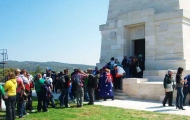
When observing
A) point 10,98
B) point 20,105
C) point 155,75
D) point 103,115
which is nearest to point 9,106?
point 10,98

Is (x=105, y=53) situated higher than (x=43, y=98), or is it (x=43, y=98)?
(x=105, y=53)

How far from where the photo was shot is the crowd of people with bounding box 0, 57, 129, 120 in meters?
7.25

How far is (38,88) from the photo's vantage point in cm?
904

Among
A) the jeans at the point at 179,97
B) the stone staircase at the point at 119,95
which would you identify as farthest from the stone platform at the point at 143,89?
the jeans at the point at 179,97

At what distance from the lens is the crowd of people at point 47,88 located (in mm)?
7253

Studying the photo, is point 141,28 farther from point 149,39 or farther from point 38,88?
point 38,88

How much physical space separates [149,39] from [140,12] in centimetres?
208

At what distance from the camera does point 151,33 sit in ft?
51.6

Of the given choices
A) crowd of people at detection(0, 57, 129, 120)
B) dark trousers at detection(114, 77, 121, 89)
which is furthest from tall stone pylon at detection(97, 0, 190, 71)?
dark trousers at detection(114, 77, 121, 89)

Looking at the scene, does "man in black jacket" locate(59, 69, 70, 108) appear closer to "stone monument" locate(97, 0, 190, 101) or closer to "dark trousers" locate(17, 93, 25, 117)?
"dark trousers" locate(17, 93, 25, 117)

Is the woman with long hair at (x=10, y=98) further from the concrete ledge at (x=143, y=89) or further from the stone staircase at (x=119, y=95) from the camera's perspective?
the concrete ledge at (x=143, y=89)

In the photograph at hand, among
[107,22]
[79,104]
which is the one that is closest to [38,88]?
[79,104]

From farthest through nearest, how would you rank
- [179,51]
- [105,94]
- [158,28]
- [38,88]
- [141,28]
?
1. [141,28]
2. [158,28]
3. [179,51]
4. [105,94]
5. [38,88]

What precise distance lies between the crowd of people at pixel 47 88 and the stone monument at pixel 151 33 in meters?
2.43
